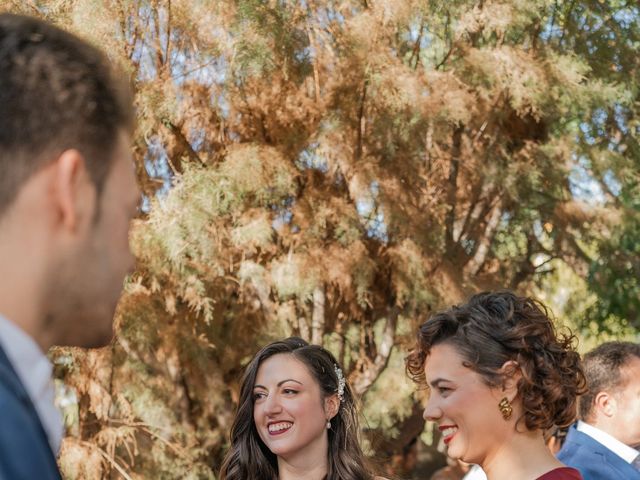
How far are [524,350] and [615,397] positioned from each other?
4.58ft

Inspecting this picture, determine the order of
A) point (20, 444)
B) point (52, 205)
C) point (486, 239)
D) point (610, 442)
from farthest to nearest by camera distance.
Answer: point (486, 239) < point (610, 442) < point (52, 205) < point (20, 444)

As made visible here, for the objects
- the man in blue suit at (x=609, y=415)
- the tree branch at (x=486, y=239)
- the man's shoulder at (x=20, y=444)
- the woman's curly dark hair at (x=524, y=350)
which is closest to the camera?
the man's shoulder at (x=20, y=444)

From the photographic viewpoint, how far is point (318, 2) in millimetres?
5891

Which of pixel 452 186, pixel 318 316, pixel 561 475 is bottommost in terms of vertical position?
pixel 561 475

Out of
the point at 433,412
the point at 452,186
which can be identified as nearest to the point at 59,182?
the point at 433,412

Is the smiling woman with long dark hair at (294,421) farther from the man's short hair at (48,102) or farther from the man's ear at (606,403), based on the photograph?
the man's short hair at (48,102)

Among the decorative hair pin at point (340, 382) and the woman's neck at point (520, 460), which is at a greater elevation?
the decorative hair pin at point (340, 382)

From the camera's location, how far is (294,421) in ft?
11.5

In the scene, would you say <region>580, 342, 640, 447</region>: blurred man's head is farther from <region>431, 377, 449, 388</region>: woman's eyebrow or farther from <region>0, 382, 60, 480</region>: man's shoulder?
<region>0, 382, 60, 480</region>: man's shoulder

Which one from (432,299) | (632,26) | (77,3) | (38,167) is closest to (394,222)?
(432,299)

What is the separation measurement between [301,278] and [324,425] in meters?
2.34

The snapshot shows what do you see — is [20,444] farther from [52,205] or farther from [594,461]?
[594,461]

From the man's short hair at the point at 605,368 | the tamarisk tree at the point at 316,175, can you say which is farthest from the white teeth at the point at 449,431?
the tamarisk tree at the point at 316,175

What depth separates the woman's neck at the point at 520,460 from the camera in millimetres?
2279
